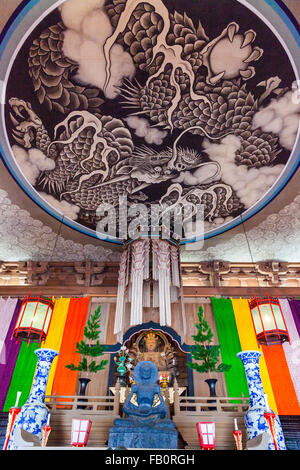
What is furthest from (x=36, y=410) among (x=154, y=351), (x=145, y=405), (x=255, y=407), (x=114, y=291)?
(x=114, y=291)

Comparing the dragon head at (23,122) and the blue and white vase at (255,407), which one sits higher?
the dragon head at (23,122)

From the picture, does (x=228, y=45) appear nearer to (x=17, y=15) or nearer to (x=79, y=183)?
(x=17, y=15)

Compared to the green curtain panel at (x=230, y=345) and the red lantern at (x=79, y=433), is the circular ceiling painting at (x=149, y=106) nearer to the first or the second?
the green curtain panel at (x=230, y=345)

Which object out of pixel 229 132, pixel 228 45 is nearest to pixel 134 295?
pixel 229 132

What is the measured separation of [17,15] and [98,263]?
494cm

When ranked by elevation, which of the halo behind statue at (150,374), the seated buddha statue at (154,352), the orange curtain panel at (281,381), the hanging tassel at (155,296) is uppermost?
the hanging tassel at (155,296)

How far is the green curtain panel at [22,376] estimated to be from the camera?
538cm

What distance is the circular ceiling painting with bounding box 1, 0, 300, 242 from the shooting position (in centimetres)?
394

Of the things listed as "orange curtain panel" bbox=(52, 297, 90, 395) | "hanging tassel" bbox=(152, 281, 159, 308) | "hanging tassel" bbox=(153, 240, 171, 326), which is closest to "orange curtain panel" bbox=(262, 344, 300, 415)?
"hanging tassel" bbox=(153, 240, 171, 326)

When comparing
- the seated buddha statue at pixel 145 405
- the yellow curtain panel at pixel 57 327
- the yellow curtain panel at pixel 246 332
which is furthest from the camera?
the yellow curtain panel at pixel 57 327

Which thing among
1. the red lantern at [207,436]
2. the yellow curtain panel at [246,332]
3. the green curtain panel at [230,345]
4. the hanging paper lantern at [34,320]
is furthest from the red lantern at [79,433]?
the yellow curtain panel at [246,332]

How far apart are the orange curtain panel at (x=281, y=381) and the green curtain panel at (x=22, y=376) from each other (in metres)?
4.21

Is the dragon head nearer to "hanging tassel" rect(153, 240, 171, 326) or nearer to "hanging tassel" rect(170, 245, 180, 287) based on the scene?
"hanging tassel" rect(153, 240, 171, 326)

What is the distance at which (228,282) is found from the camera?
297 inches
